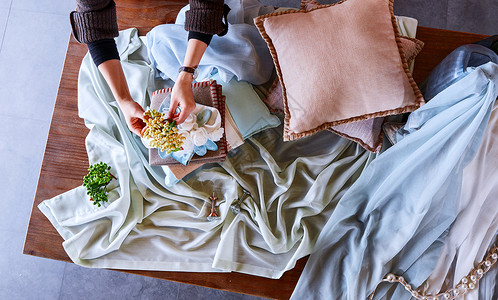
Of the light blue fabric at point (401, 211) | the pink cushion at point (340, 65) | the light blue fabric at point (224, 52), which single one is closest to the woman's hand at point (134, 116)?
the light blue fabric at point (224, 52)

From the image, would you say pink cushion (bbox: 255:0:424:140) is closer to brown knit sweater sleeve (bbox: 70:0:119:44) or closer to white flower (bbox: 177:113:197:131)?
white flower (bbox: 177:113:197:131)

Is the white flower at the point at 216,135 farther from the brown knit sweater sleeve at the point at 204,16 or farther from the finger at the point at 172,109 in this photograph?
the brown knit sweater sleeve at the point at 204,16

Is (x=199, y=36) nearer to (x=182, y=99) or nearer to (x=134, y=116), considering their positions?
(x=182, y=99)

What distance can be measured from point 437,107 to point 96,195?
3.94ft

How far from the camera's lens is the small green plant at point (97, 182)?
1.50 m

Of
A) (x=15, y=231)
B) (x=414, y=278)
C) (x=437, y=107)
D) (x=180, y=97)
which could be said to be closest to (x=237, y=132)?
(x=180, y=97)

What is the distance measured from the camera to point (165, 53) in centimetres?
156

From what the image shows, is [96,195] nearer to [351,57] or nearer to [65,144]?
[65,144]

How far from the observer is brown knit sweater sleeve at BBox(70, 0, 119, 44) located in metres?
1.31

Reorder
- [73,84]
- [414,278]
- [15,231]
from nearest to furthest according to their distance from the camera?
1. [414,278]
2. [73,84]
3. [15,231]

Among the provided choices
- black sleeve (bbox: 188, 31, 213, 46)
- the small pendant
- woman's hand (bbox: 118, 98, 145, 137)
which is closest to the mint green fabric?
Result: the small pendant

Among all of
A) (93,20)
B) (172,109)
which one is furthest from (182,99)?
(93,20)

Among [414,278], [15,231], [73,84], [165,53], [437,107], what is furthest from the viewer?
[15,231]

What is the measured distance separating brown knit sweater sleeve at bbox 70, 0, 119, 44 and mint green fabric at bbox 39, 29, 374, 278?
0.26m
